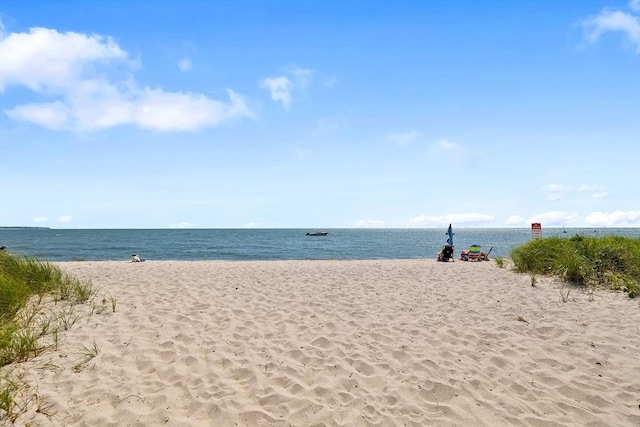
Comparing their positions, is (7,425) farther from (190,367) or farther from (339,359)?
(339,359)

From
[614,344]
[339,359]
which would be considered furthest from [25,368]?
[614,344]

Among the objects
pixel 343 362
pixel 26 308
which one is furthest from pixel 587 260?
pixel 26 308

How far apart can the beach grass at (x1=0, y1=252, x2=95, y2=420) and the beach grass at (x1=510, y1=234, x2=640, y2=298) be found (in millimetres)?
11769

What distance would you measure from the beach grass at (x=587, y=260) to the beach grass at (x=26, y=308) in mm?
11769

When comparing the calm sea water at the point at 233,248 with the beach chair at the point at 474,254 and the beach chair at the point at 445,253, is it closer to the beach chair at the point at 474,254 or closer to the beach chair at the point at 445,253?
the beach chair at the point at 474,254

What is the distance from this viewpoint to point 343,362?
509 cm

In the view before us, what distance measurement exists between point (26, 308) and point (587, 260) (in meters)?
13.8

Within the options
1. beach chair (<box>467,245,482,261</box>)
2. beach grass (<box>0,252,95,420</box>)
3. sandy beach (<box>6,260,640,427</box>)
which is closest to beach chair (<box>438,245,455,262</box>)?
beach chair (<box>467,245,482,261</box>)

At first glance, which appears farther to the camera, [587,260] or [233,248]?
[233,248]

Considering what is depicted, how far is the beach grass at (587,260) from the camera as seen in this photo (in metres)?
9.68

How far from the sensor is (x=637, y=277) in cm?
976

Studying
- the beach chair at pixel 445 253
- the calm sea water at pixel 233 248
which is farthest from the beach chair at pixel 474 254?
the calm sea water at pixel 233 248

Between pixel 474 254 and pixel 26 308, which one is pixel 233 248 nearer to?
pixel 474 254

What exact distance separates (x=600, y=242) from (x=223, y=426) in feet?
43.0
